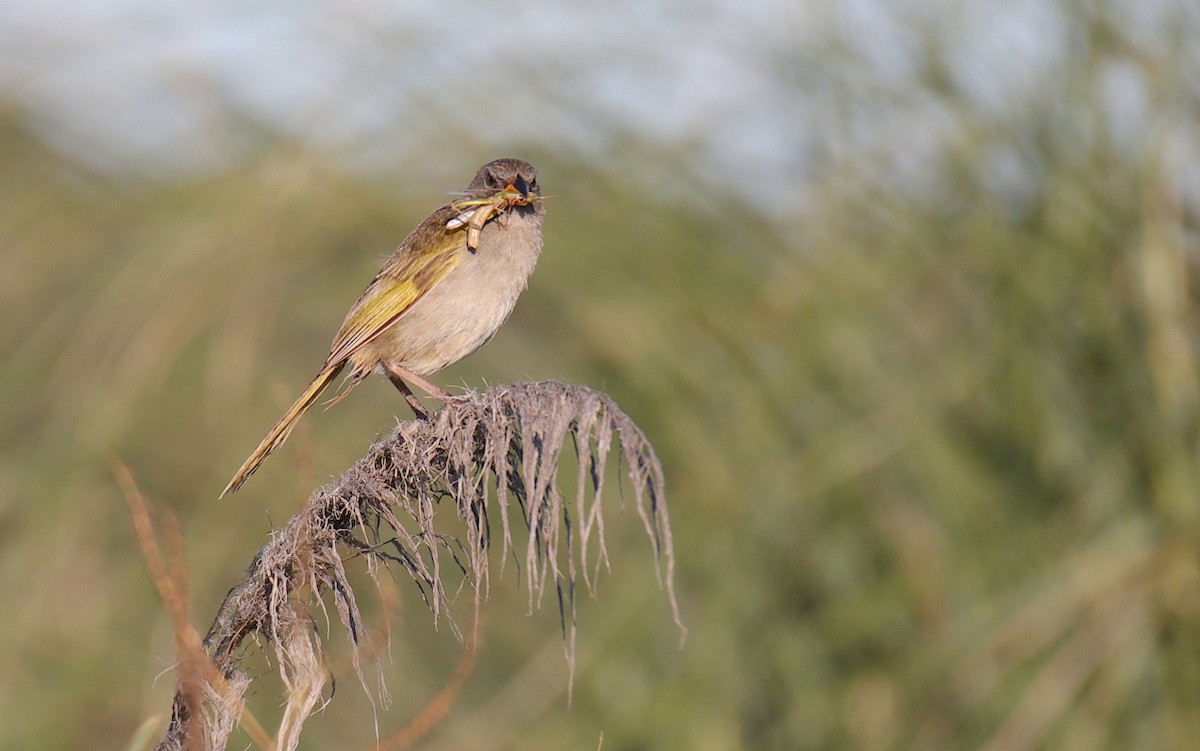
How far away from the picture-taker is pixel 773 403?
6.75m

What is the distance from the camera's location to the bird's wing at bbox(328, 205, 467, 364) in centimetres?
449

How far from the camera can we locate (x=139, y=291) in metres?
6.65

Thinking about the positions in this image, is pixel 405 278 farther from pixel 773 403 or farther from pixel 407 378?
pixel 773 403

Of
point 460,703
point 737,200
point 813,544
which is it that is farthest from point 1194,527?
point 460,703

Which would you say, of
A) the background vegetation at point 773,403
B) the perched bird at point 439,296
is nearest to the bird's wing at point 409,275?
the perched bird at point 439,296

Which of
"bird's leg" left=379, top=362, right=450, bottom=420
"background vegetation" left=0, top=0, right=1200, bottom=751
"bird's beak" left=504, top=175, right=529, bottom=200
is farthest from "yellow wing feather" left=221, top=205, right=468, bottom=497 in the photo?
"background vegetation" left=0, top=0, right=1200, bottom=751

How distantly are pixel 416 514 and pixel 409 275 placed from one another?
2.37m

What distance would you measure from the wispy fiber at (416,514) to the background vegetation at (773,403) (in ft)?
12.5

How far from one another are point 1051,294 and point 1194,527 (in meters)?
1.22

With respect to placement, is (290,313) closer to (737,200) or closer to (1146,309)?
(737,200)

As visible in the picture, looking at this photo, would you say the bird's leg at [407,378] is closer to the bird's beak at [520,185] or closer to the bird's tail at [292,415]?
the bird's tail at [292,415]

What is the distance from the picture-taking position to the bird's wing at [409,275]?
4495 millimetres

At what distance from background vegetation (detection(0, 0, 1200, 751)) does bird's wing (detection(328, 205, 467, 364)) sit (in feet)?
6.08

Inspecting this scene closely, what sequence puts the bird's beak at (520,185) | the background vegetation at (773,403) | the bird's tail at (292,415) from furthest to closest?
the background vegetation at (773,403)
the bird's beak at (520,185)
the bird's tail at (292,415)
